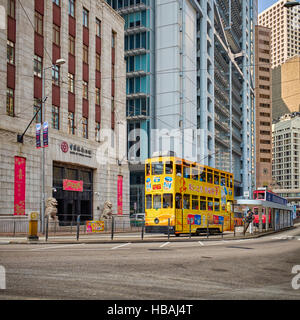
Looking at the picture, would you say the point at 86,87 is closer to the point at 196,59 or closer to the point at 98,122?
the point at 98,122

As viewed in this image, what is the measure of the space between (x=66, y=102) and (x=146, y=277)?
3092 cm

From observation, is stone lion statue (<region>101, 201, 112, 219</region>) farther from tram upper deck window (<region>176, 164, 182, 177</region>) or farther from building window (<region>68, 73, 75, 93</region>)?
tram upper deck window (<region>176, 164, 182, 177</region>)

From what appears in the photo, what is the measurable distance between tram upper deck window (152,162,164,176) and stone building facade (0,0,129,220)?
9213mm

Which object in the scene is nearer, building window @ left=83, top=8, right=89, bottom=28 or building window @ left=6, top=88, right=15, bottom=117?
building window @ left=6, top=88, right=15, bottom=117

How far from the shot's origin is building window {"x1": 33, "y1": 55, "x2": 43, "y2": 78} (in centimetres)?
3576

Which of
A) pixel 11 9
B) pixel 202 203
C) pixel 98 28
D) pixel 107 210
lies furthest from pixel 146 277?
pixel 98 28

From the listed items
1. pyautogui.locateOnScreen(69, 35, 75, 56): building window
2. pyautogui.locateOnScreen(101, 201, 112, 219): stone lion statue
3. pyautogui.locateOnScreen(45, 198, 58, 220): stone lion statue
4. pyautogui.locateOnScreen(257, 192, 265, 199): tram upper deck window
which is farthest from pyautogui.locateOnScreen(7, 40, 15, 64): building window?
pyautogui.locateOnScreen(257, 192, 265, 199): tram upper deck window

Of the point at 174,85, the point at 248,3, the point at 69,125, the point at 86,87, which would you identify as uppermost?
the point at 248,3

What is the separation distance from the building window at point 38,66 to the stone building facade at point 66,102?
0.08 meters

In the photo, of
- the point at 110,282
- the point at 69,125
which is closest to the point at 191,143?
the point at 69,125

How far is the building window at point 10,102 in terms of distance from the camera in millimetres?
32438

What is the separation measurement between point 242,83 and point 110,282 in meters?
104

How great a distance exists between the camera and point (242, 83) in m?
108

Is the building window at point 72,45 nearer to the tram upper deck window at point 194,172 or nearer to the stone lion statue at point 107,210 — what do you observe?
the stone lion statue at point 107,210
